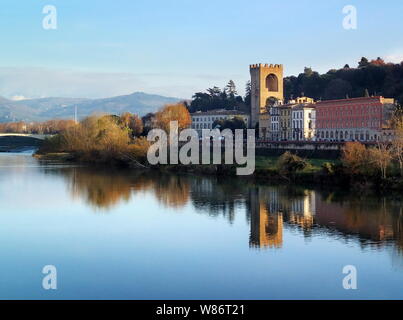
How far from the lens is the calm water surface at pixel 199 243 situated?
10.6m

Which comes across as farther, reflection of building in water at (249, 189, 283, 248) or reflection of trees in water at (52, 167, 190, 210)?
→ reflection of trees in water at (52, 167, 190, 210)

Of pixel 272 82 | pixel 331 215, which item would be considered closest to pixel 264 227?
pixel 331 215

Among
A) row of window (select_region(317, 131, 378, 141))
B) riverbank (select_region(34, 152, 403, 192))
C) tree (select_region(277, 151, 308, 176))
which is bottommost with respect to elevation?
riverbank (select_region(34, 152, 403, 192))

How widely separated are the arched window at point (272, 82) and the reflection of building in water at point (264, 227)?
31912 mm

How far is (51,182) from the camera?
25484mm

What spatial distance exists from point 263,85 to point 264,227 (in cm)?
3449

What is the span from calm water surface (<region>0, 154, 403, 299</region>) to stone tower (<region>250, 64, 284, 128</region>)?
2669 centimetres

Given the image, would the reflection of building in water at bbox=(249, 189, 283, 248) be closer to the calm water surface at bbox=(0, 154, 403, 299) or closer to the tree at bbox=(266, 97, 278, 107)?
the calm water surface at bbox=(0, 154, 403, 299)

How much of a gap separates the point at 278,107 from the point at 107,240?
32.5m

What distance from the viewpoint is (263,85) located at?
1933 inches

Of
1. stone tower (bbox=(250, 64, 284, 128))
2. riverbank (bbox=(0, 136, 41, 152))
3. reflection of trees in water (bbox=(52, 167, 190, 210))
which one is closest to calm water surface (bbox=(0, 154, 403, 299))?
reflection of trees in water (bbox=(52, 167, 190, 210))

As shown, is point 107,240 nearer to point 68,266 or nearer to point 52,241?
point 52,241

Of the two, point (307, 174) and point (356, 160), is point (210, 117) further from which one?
point (356, 160)

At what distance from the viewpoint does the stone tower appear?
4909 centimetres
